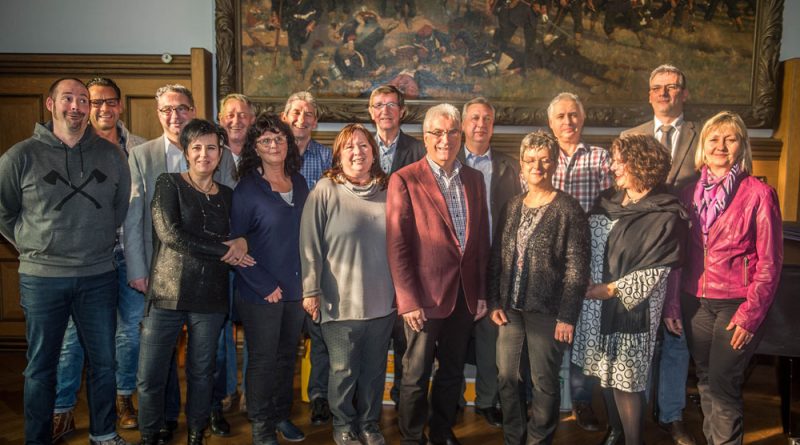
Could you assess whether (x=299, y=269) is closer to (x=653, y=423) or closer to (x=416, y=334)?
(x=416, y=334)

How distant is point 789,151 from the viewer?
4539 millimetres

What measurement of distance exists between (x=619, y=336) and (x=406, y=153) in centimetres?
145

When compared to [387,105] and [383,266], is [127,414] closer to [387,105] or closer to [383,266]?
[383,266]

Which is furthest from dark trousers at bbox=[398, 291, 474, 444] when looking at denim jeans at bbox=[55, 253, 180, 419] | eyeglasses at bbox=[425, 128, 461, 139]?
denim jeans at bbox=[55, 253, 180, 419]

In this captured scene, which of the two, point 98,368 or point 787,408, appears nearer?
point 98,368

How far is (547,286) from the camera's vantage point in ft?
8.05

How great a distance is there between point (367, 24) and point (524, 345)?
292 cm

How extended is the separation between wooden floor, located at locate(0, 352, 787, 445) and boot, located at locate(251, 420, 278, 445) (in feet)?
0.79

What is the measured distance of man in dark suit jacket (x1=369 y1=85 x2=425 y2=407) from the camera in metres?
3.23

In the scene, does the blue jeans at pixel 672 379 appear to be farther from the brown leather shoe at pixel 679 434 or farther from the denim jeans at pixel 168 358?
the denim jeans at pixel 168 358

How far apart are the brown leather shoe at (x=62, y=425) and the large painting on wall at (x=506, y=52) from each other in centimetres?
253

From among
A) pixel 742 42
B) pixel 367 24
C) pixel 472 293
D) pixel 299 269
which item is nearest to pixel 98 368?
pixel 299 269

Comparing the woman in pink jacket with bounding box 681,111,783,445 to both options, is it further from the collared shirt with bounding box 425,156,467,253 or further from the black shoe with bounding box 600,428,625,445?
the collared shirt with bounding box 425,156,467,253

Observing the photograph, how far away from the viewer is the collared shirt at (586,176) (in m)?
3.01
